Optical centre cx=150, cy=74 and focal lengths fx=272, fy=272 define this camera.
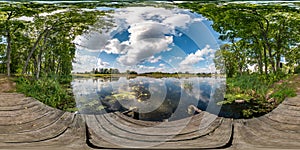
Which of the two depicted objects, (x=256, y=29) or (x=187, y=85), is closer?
(x=187, y=85)

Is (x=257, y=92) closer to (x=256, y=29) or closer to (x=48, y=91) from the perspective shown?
(x=256, y=29)

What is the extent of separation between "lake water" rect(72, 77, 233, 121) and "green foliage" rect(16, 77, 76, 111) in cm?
13

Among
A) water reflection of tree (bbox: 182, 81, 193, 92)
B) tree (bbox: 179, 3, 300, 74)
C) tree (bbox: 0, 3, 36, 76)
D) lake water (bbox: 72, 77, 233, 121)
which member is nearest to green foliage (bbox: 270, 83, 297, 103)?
tree (bbox: 179, 3, 300, 74)

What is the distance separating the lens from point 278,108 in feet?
6.57

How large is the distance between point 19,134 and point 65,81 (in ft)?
1.65

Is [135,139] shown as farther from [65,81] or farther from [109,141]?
[65,81]

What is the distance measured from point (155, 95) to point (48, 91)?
802 mm

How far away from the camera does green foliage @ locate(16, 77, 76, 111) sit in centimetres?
202

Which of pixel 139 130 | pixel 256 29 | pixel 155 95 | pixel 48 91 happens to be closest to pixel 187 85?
pixel 155 95

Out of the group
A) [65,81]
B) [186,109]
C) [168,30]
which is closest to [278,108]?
[186,109]

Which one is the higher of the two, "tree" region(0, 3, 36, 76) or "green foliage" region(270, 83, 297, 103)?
"tree" region(0, 3, 36, 76)

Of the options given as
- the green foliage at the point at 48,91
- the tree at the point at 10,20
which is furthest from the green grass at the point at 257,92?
the tree at the point at 10,20

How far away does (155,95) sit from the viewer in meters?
1.99

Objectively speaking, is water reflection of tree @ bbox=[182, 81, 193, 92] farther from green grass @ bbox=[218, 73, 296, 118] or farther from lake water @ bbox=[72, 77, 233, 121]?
green grass @ bbox=[218, 73, 296, 118]
